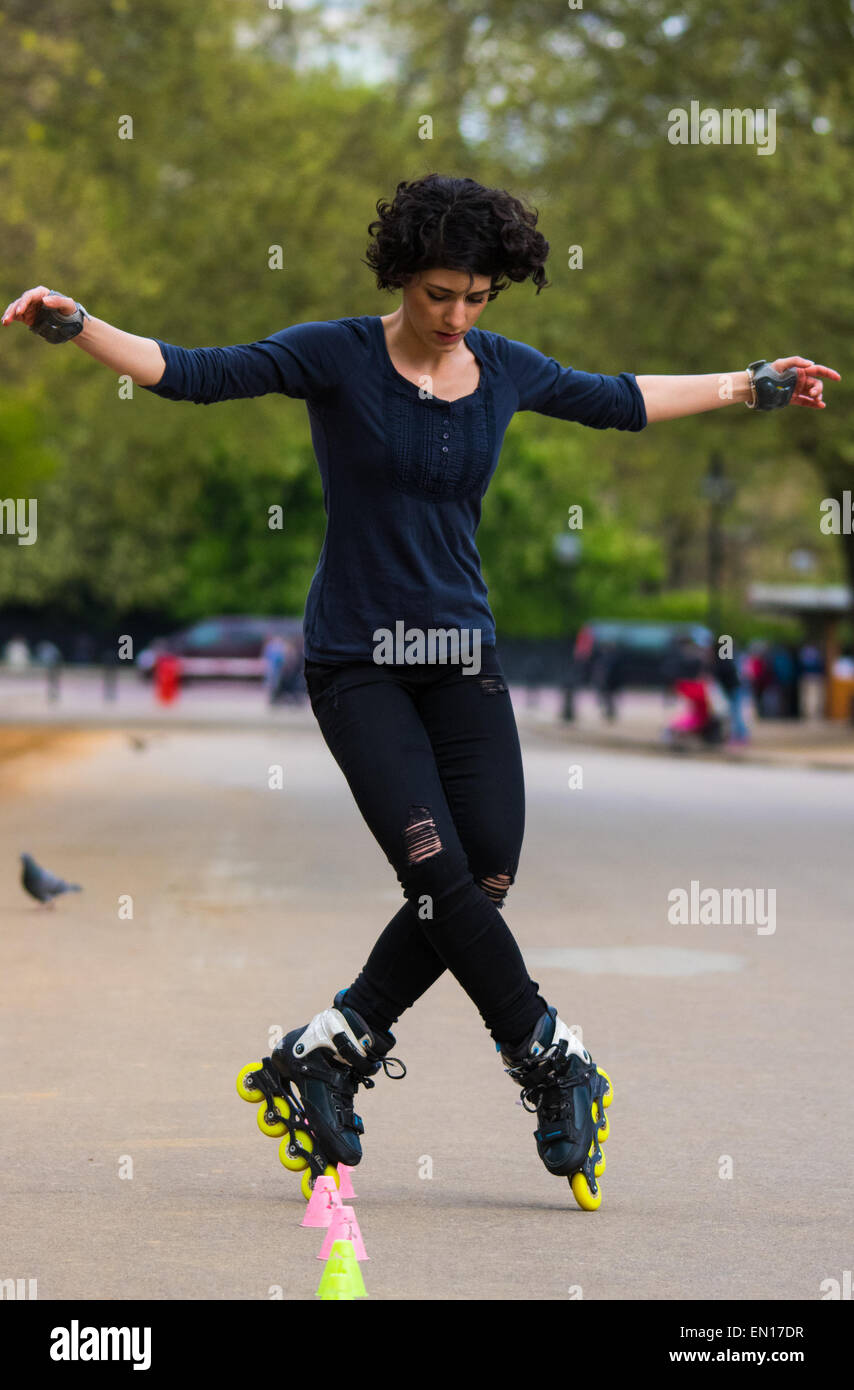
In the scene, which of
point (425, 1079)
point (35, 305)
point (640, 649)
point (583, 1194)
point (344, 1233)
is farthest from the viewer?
point (640, 649)

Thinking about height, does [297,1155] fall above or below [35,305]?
below

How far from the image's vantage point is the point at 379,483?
185 inches

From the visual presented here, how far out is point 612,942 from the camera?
31.3 feet

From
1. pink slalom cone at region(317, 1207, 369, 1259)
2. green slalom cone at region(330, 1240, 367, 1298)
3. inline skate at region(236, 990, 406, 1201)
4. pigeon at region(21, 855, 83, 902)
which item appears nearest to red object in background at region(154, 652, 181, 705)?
pigeon at region(21, 855, 83, 902)

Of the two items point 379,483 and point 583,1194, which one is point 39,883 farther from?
point 379,483

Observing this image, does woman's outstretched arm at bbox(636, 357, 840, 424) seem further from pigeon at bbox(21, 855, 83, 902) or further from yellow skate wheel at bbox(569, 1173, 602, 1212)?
pigeon at bbox(21, 855, 83, 902)

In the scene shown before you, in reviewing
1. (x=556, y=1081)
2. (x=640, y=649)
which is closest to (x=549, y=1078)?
(x=556, y=1081)

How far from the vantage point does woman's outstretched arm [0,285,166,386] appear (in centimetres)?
439

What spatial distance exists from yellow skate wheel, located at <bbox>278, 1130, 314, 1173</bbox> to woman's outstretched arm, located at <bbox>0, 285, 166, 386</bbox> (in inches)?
65.1

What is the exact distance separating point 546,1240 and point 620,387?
1.86 m

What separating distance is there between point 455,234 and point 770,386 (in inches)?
36.3

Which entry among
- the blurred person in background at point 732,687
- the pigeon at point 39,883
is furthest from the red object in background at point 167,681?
the pigeon at point 39,883

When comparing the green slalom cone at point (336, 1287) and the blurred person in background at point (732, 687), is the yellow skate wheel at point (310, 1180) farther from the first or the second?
the blurred person in background at point (732, 687)
